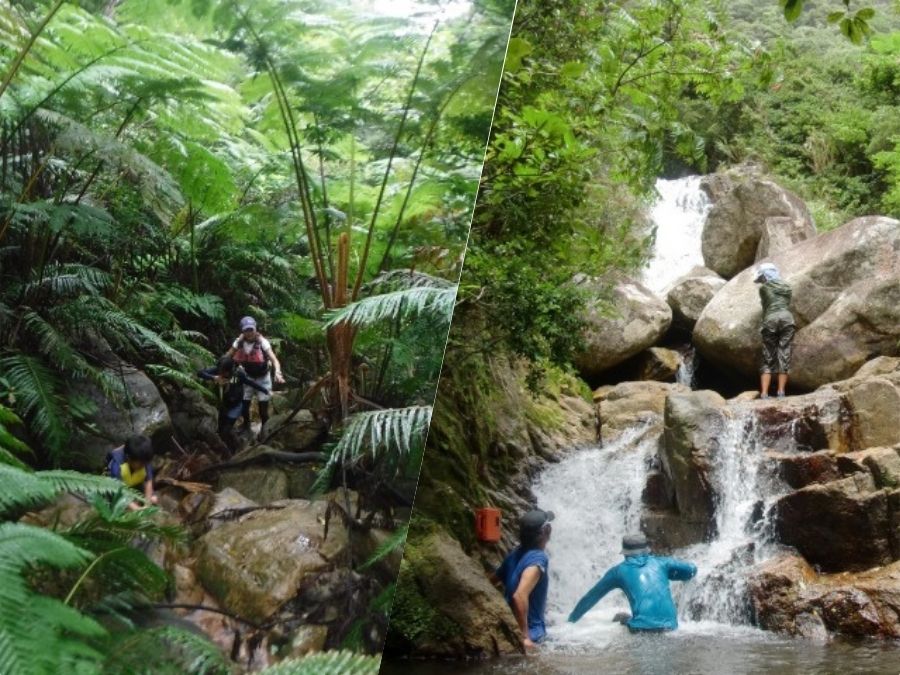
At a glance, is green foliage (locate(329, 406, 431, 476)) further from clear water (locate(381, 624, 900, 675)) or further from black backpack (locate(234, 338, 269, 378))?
clear water (locate(381, 624, 900, 675))

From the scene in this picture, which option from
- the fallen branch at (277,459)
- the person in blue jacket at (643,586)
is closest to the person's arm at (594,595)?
the person in blue jacket at (643,586)

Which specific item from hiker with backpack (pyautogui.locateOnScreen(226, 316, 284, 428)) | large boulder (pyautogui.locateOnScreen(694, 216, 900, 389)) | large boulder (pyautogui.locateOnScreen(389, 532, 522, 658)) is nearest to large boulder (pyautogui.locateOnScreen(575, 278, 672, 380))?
large boulder (pyautogui.locateOnScreen(694, 216, 900, 389))

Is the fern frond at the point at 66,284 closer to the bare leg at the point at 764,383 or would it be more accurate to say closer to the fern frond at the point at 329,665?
the fern frond at the point at 329,665

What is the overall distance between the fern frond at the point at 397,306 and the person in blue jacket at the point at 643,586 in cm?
198

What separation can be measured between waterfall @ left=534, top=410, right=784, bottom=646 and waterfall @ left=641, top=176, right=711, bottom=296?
57 cm

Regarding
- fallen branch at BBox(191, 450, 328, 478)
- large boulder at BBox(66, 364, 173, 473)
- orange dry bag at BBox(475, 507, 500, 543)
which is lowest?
orange dry bag at BBox(475, 507, 500, 543)

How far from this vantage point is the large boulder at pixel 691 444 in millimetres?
3113

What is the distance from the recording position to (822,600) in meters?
2.77

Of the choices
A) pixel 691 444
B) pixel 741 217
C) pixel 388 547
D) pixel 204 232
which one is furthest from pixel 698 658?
pixel 204 232

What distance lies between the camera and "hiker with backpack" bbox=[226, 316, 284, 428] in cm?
94

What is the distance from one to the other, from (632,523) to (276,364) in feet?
7.58

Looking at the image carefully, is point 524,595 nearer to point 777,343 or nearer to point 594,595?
point 594,595

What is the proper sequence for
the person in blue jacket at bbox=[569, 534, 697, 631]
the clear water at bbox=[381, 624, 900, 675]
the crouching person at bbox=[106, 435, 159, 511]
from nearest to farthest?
1. the crouching person at bbox=[106, 435, 159, 511]
2. the clear water at bbox=[381, 624, 900, 675]
3. the person in blue jacket at bbox=[569, 534, 697, 631]

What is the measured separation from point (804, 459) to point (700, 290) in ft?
2.36
